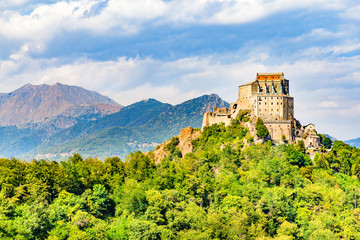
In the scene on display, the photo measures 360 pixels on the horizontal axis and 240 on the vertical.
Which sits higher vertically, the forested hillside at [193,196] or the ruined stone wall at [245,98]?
the ruined stone wall at [245,98]

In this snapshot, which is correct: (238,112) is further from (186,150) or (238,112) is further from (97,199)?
(97,199)

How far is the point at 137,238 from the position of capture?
72.1 m

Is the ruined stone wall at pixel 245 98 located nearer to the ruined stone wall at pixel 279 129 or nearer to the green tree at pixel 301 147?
the ruined stone wall at pixel 279 129

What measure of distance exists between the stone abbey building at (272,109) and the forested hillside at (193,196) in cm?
589

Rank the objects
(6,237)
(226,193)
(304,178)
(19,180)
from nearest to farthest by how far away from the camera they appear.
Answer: (6,237), (19,180), (226,193), (304,178)

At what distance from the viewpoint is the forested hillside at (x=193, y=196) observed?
74.0m

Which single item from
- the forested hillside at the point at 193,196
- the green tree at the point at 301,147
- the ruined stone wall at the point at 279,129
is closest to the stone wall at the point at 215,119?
the forested hillside at the point at 193,196

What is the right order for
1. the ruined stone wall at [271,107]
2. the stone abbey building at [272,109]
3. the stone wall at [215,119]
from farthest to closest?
the stone wall at [215,119] → the ruined stone wall at [271,107] → the stone abbey building at [272,109]

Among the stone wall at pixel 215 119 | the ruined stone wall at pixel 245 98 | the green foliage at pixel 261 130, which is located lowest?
the green foliage at pixel 261 130

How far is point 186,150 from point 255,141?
77.4ft

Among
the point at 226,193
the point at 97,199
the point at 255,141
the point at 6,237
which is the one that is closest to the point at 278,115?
the point at 255,141

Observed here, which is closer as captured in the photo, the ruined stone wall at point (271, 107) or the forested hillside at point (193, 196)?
the forested hillside at point (193, 196)

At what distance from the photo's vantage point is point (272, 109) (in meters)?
121

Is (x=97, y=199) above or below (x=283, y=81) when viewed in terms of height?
below
